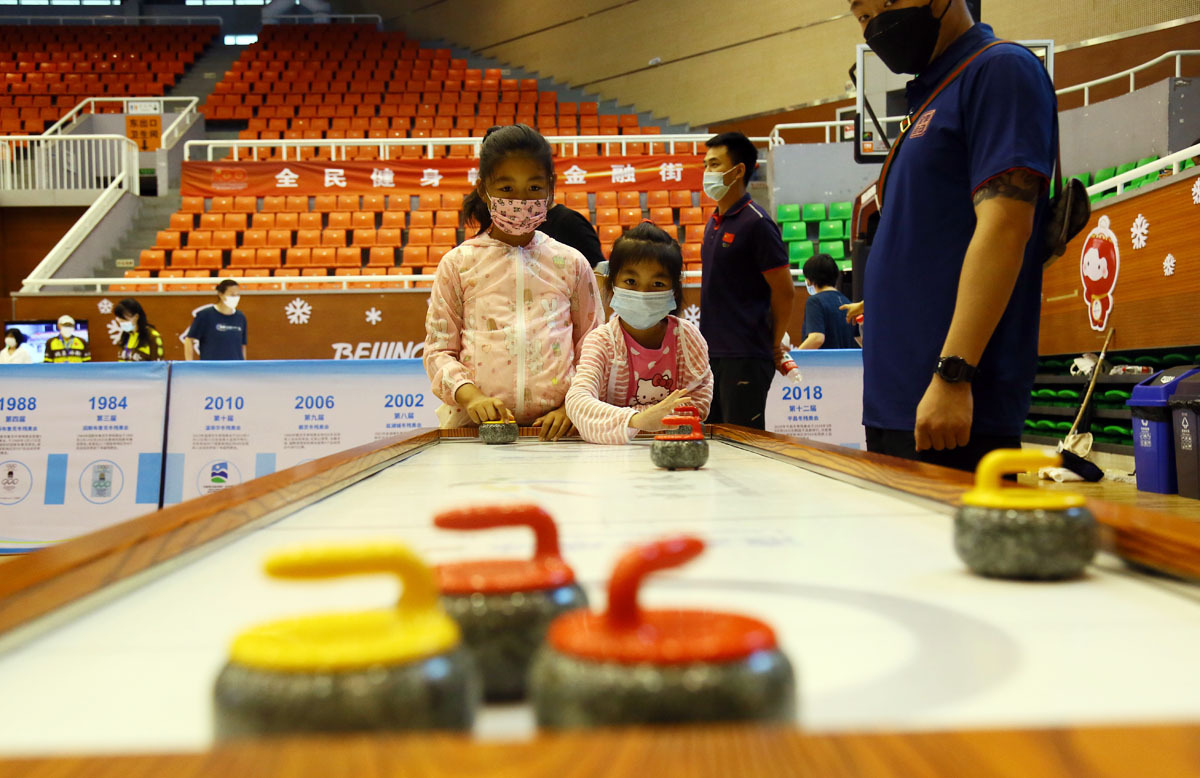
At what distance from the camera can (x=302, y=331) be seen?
24.1ft

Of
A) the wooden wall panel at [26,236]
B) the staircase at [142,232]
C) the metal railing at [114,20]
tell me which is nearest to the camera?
the staircase at [142,232]

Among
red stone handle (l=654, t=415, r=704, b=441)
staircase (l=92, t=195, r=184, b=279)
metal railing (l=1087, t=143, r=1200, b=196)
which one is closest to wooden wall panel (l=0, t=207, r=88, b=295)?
staircase (l=92, t=195, r=184, b=279)

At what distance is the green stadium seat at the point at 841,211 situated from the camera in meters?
9.74

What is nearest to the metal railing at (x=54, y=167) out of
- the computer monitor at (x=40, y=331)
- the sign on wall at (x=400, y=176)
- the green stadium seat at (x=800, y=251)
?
the sign on wall at (x=400, y=176)

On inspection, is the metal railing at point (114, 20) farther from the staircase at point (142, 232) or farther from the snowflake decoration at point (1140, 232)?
the snowflake decoration at point (1140, 232)

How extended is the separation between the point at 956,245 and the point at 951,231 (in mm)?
27

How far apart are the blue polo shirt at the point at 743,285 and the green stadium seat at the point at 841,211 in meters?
7.04

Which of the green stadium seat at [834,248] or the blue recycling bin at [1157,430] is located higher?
the green stadium seat at [834,248]

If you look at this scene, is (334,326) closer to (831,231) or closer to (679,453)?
(831,231)

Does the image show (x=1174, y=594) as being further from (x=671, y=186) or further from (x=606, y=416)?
(x=671, y=186)

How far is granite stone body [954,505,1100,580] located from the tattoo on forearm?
894mm

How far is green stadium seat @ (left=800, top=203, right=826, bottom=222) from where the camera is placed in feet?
31.9

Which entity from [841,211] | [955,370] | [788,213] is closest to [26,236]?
[788,213]

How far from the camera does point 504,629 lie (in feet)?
1.55
